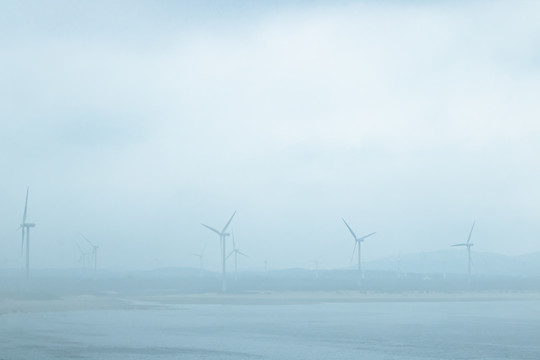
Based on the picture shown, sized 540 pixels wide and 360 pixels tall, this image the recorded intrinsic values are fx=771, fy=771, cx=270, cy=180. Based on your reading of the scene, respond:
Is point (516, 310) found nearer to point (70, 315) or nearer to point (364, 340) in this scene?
point (364, 340)

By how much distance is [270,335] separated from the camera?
5159 centimetres

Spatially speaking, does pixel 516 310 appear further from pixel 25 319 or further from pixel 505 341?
pixel 25 319

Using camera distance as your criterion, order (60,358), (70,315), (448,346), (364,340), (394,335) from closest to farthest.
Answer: (60,358) < (448,346) < (364,340) < (394,335) < (70,315)

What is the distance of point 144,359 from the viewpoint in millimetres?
38406

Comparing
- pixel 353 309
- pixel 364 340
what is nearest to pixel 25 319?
pixel 364 340

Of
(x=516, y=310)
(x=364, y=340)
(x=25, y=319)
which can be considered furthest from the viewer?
(x=516, y=310)

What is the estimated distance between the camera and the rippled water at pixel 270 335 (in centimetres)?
4100

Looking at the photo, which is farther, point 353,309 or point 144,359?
point 353,309

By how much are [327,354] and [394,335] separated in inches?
465

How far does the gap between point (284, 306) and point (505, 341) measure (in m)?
43.2

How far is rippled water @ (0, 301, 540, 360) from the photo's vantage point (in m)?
41.0

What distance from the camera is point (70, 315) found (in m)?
69.4

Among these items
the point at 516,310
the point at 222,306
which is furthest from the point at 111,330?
the point at 516,310

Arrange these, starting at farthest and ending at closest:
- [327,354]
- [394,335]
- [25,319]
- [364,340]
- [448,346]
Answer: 1. [25,319]
2. [394,335]
3. [364,340]
4. [448,346]
5. [327,354]
